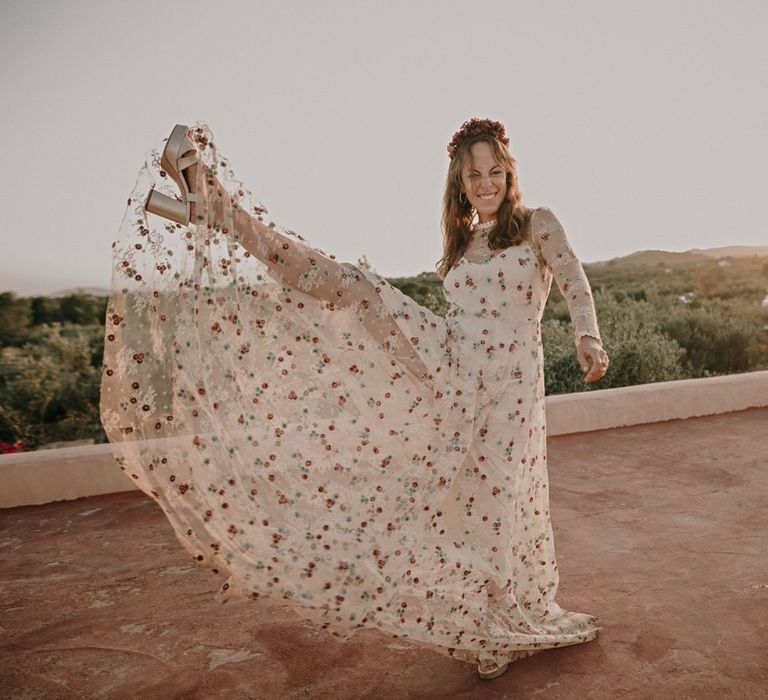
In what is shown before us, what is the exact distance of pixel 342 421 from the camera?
6.75 feet

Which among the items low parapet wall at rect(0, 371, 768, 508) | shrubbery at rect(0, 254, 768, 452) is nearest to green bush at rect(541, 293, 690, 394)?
shrubbery at rect(0, 254, 768, 452)

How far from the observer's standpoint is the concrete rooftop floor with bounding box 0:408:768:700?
82.4 inches

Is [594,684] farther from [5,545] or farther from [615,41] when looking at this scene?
[615,41]

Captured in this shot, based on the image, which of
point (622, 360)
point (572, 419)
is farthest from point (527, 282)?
point (622, 360)

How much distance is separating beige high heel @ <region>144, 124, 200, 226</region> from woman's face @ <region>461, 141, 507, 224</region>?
101 cm

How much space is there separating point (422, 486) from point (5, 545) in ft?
9.43

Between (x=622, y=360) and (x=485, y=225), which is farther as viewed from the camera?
(x=622, y=360)

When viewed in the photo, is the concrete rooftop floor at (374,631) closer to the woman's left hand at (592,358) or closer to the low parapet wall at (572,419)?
the low parapet wall at (572,419)

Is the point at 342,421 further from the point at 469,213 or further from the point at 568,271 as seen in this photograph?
the point at 469,213

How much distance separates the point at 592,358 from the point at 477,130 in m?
0.96

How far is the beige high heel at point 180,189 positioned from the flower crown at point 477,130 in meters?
1.04

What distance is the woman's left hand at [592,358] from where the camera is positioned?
2031 millimetres

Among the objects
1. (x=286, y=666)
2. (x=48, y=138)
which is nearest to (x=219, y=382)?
(x=286, y=666)

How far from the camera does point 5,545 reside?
3.62m
